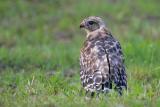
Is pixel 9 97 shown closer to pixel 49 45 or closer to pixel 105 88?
pixel 105 88

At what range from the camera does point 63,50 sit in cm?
1582

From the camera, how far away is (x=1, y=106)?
9367 millimetres

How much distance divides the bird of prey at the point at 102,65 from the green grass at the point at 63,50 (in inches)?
8.3

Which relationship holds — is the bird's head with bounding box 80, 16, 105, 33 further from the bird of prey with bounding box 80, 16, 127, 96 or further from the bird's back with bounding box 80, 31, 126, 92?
the bird's back with bounding box 80, 31, 126, 92

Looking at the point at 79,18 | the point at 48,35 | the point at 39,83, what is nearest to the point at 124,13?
the point at 79,18

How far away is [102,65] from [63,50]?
579 cm

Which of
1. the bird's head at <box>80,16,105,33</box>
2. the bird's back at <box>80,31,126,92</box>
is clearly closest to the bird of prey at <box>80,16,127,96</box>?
the bird's back at <box>80,31,126,92</box>

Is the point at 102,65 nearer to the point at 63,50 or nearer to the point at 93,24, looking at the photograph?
the point at 93,24

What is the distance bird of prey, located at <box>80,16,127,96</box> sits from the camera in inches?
390

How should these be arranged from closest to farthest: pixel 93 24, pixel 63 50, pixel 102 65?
pixel 102 65 → pixel 93 24 → pixel 63 50

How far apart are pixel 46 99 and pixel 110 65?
107 centimetres

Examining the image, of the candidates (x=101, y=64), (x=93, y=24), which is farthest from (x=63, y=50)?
(x=101, y=64)

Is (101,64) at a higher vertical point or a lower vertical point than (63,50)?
lower

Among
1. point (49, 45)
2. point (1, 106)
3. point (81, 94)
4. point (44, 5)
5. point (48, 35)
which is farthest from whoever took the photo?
point (44, 5)
